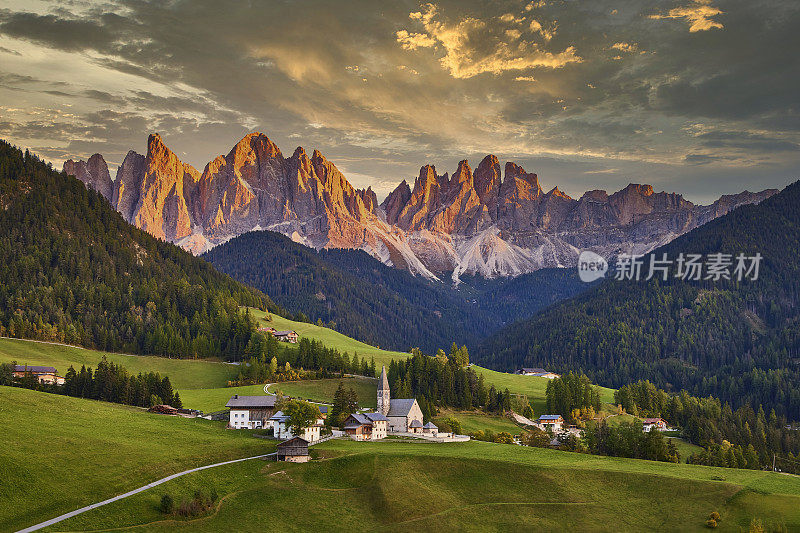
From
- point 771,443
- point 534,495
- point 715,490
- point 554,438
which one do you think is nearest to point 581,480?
point 534,495

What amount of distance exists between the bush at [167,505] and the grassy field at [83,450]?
16.1 feet

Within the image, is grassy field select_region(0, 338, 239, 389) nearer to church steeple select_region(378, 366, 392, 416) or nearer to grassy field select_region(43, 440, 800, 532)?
church steeple select_region(378, 366, 392, 416)

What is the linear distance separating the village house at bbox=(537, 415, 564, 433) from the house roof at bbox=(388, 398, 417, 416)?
40.4 m

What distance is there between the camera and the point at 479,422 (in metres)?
149

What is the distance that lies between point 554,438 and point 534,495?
51.9m

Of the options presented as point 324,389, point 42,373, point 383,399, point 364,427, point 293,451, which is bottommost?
point 293,451

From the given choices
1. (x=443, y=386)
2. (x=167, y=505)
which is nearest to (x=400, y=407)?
(x=443, y=386)

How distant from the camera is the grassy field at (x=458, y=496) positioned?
73.1m

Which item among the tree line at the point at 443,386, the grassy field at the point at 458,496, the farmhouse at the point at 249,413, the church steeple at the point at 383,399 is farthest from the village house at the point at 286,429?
the tree line at the point at 443,386

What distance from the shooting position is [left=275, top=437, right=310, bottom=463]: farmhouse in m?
91.2

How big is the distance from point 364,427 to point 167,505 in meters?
46.3

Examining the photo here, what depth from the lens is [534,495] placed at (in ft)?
270

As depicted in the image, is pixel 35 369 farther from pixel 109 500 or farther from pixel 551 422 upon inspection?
pixel 551 422

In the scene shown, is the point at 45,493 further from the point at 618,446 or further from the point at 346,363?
the point at 346,363
